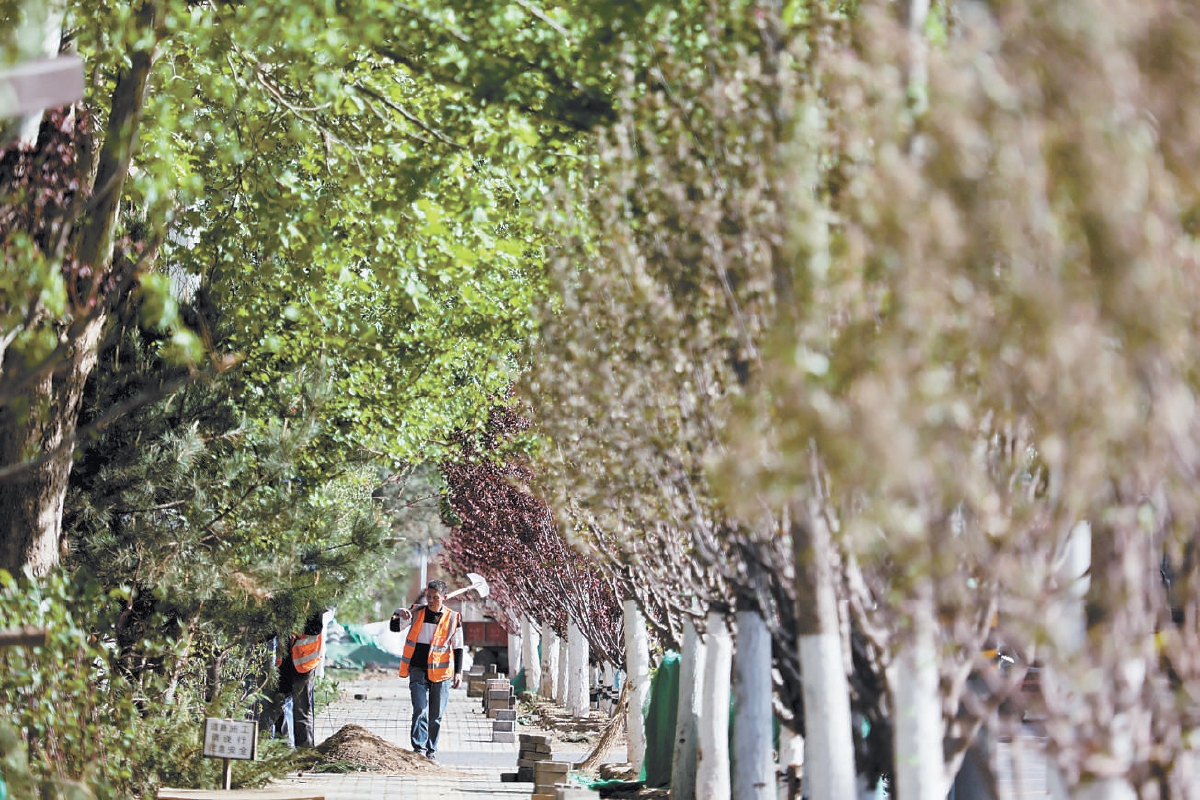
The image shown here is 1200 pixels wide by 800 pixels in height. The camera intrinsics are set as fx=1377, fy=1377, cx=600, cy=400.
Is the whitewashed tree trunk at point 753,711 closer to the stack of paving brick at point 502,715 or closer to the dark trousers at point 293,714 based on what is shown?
the dark trousers at point 293,714

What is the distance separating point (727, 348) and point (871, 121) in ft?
8.42

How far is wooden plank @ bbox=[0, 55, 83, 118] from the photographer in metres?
3.98

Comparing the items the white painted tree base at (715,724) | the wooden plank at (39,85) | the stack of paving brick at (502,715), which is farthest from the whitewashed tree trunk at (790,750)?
the stack of paving brick at (502,715)

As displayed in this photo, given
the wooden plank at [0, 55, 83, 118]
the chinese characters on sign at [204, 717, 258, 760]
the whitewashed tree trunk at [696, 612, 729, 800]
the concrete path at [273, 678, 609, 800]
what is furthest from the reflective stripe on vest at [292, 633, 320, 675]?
the wooden plank at [0, 55, 83, 118]

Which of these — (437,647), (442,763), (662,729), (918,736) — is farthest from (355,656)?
(918,736)

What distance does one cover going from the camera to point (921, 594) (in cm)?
351

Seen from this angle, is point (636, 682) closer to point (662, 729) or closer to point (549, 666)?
point (662, 729)

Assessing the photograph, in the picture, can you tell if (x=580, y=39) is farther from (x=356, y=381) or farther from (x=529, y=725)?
(x=529, y=725)

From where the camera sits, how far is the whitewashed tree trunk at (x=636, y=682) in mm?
14305

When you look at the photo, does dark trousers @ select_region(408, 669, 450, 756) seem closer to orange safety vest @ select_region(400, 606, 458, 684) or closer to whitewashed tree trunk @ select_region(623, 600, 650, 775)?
orange safety vest @ select_region(400, 606, 458, 684)

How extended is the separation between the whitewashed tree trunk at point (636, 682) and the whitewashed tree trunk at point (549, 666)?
13.9 meters

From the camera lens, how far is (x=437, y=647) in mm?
16109

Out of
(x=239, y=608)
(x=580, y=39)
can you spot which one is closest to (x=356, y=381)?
(x=239, y=608)

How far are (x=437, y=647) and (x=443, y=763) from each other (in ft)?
4.93
